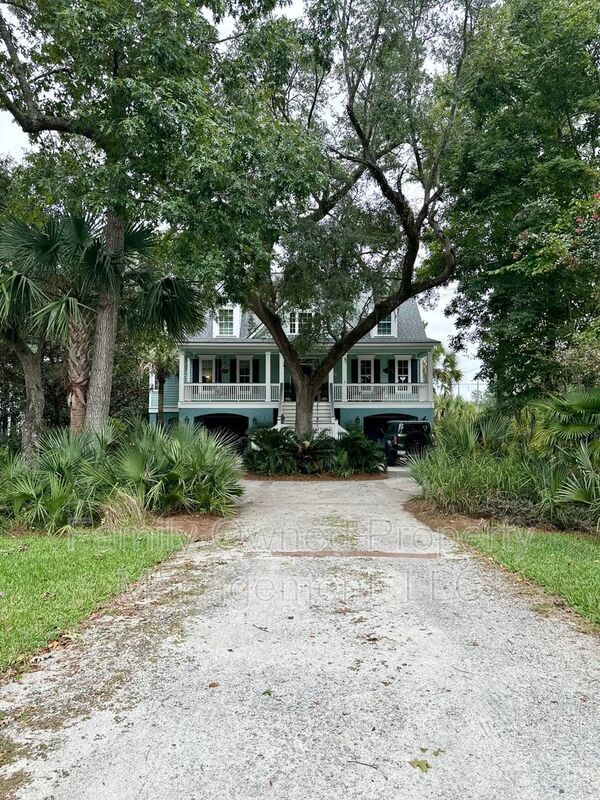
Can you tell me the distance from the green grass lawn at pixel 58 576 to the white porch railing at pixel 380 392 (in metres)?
16.8

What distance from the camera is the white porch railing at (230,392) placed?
22984 millimetres

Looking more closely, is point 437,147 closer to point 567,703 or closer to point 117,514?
point 117,514

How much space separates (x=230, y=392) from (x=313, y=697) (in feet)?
67.7

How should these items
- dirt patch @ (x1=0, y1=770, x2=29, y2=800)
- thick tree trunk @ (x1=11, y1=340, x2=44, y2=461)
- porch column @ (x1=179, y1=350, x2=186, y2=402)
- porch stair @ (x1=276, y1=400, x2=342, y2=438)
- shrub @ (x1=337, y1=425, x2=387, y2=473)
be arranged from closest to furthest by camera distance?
dirt patch @ (x1=0, y1=770, x2=29, y2=800), thick tree trunk @ (x1=11, y1=340, x2=44, y2=461), shrub @ (x1=337, y1=425, x2=387, y2=473), porch stair @ (x1=276, y1=400, x2=342, y2=438), porch column @ (x1=179, y1=350, x2=186, y2=402)

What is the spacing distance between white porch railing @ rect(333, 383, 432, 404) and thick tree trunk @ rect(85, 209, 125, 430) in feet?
47.7

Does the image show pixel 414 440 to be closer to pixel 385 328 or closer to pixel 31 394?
pixel 385 328

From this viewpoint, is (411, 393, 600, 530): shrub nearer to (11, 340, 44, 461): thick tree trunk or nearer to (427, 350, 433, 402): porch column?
(11, 340, 44, 461): thick tree trunk

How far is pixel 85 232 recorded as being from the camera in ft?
30.3

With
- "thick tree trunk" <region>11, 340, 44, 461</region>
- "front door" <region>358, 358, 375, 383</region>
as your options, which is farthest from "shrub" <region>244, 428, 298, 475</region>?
"front door" <region>358, 358, 375, 383</region>

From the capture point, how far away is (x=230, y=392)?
23250 millimetres

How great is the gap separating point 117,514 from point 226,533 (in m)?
1.63

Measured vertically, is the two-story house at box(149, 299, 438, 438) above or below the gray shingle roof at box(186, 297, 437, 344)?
below

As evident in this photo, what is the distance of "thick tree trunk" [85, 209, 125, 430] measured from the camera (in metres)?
9.67

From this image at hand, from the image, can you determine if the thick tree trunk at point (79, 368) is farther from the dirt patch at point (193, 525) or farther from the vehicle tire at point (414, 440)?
the vehicle tire at point (414, 440)
